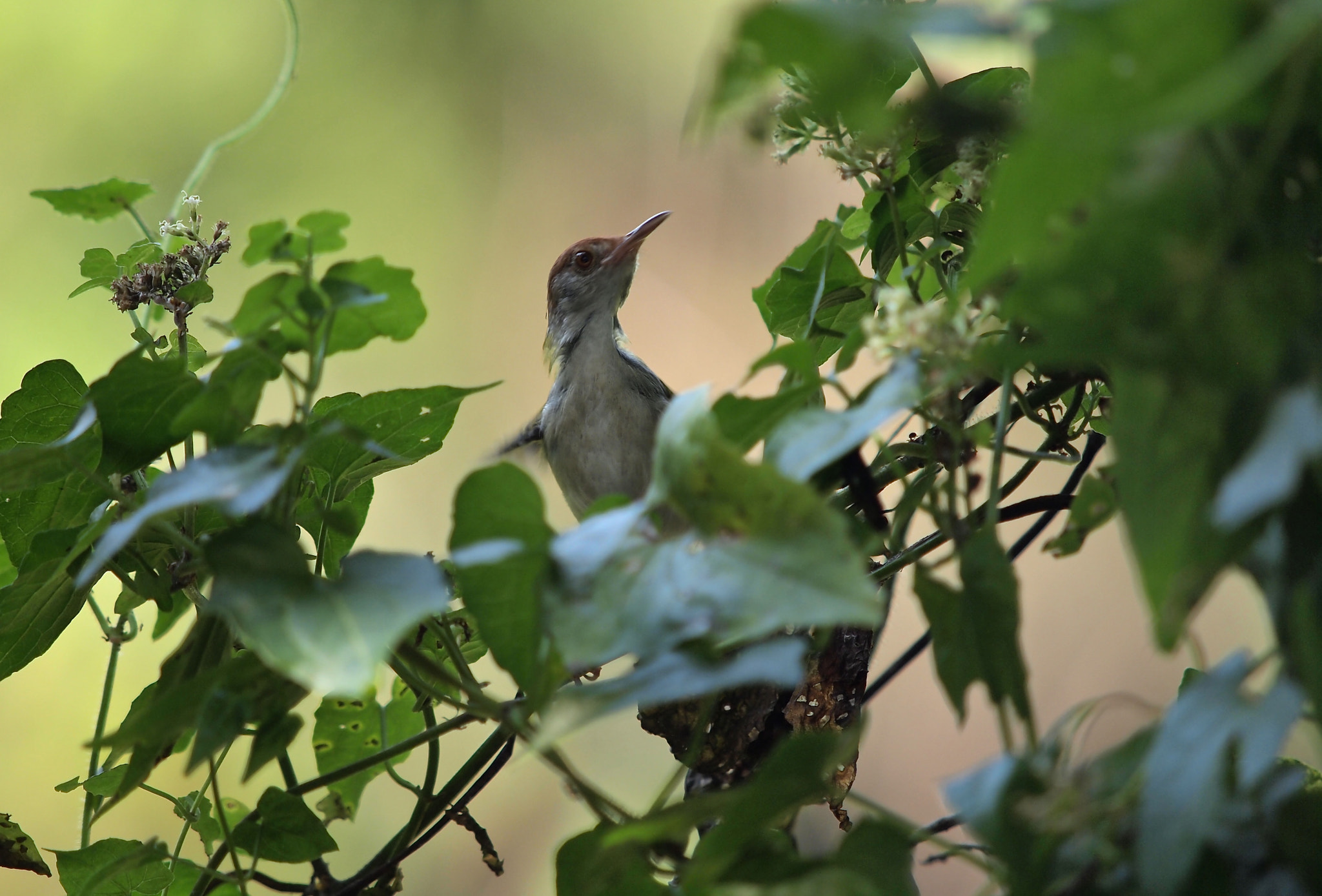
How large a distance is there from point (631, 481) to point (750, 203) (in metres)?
1.44

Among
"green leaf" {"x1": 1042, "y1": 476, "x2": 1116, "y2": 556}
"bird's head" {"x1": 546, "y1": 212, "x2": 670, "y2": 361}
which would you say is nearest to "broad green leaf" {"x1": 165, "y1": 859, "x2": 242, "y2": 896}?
"green leaf" {"x1": 1042, "y1": 476, "x2": 1116, "y2": 556}

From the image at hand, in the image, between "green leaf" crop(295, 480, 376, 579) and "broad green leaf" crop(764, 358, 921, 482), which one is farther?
"green leaf" crop(295, 480, 376, 579)

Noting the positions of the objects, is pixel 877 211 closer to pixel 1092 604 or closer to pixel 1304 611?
pixel 1304 611

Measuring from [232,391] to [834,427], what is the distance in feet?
0.98

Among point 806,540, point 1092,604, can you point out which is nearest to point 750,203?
point 1092,604

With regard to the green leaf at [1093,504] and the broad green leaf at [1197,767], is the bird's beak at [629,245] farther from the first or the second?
the broad green leaf at [1197,767]

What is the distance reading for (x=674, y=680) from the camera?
1.26 feet

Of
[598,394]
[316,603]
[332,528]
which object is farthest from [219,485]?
[598,394]

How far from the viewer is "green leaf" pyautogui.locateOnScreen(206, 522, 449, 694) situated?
39 centimetres

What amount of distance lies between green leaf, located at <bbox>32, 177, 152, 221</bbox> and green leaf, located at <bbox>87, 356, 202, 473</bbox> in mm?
294

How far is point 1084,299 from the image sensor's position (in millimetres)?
344

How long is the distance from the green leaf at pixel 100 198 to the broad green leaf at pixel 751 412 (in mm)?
555

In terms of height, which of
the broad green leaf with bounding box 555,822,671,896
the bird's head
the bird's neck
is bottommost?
the broad green leaf with bounding box 555,822,671,896

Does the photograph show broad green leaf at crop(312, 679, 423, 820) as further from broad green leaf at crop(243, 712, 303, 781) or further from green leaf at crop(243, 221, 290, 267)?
green leaf at crop(243, 221, 290, 267)
